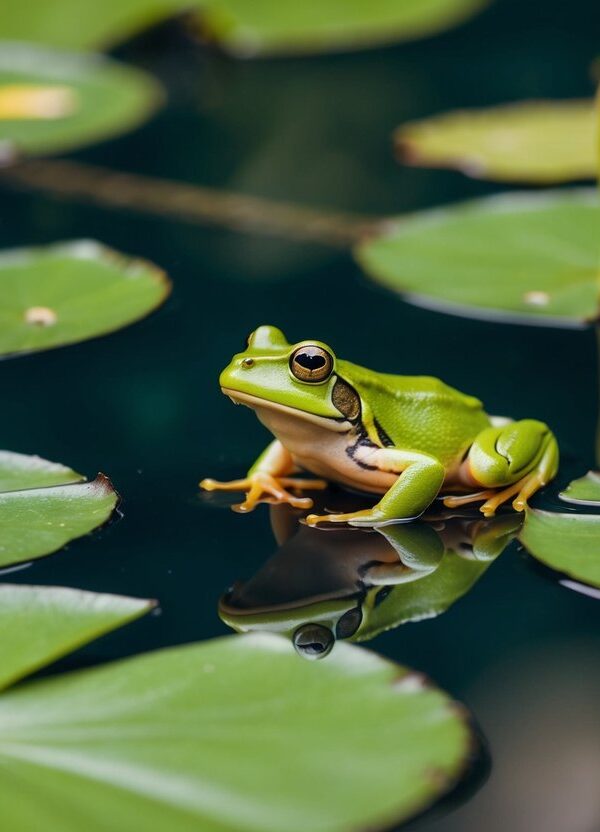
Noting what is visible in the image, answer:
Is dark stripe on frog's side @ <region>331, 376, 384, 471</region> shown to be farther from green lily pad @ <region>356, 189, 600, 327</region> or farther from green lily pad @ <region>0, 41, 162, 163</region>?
green lily pad @ <region>0, 41, 162, 163</region>

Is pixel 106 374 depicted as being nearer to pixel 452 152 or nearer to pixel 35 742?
pixel 35 742

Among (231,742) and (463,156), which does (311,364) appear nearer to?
(231,742)

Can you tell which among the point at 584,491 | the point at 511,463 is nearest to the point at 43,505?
the point at 511,463

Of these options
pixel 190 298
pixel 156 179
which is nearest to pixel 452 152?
pixel 156 179

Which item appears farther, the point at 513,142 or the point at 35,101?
the point at 35,101

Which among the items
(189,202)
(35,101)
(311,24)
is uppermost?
(311,24)

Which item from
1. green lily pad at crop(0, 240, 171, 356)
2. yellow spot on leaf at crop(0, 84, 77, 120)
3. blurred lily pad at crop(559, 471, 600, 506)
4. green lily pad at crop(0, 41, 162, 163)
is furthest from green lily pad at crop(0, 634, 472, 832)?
yellow spot on leaf at crop(0, 84, 77, 120)
